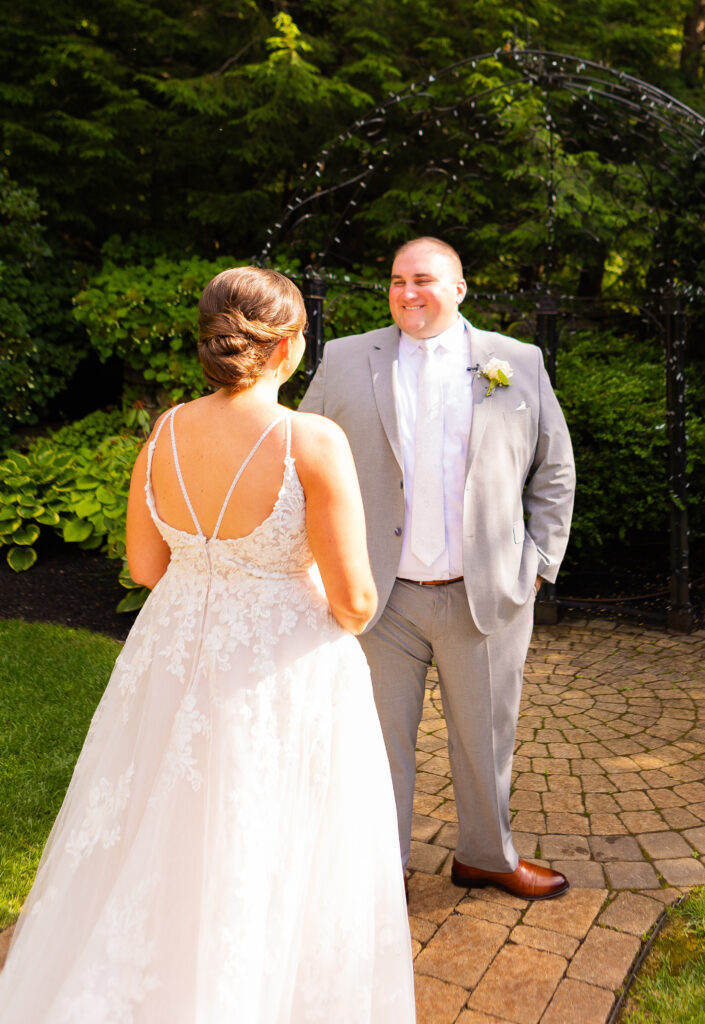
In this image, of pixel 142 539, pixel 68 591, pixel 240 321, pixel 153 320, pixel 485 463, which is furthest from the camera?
pixel 153 320

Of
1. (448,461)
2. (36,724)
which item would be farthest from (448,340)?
(36,724)

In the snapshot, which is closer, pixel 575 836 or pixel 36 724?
pixel 575 836

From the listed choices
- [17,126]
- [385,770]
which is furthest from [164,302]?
[385,770]

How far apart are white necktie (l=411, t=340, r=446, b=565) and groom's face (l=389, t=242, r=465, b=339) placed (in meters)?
0.26

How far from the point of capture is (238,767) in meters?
2.03

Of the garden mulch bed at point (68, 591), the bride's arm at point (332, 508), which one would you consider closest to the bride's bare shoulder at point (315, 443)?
the bride's arm at point (332, 508)

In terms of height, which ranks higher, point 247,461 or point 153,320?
point 153,320

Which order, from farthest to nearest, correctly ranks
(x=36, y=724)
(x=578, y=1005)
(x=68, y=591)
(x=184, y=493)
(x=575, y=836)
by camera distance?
(x=68, y=591), (x=36, y=724), (x=575, y=836), (x=578, y=1005), (x=184, y=493)

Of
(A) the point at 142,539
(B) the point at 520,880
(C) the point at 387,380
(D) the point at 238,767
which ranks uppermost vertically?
(C) the point at 387,380

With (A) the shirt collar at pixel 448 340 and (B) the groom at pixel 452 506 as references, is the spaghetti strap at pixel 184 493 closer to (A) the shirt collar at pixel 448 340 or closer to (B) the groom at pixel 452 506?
(B) the groom at pixel 452 506

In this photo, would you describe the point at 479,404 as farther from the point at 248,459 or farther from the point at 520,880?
the point at 520,880

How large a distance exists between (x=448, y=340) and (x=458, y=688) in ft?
3.75

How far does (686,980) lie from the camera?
8.77 feet

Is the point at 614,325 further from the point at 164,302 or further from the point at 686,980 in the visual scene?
the point at 686,980
